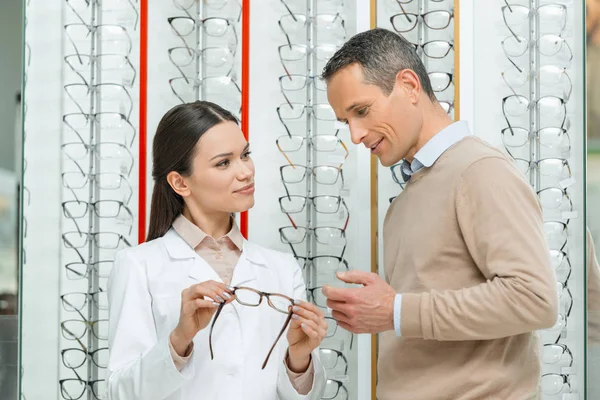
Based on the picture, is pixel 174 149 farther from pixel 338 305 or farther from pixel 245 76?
pixel 338 305

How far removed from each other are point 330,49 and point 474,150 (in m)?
0.95

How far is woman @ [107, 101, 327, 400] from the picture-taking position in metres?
1.88

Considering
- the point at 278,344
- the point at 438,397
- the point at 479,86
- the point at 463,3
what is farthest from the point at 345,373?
the point at 463,3

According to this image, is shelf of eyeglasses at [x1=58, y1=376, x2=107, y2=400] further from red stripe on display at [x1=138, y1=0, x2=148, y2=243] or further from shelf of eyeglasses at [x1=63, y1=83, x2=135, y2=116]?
shelf of eyeglasses at [x1=63, y1=83, x2=135, y2=116]

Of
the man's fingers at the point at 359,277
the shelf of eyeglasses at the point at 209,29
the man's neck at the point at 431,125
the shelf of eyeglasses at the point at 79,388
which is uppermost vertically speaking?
the shelf of eyeglasses at the point at 209,29

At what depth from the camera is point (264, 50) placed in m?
2.65

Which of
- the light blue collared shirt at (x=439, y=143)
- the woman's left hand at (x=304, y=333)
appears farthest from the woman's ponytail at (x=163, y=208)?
the light blue collared shirt at (x=439, y=143)

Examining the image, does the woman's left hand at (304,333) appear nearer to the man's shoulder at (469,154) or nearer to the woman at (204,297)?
the woman at (204,297)

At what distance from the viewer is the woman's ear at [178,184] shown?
2207 mm

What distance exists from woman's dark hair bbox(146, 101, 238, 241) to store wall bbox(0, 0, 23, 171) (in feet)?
3.13

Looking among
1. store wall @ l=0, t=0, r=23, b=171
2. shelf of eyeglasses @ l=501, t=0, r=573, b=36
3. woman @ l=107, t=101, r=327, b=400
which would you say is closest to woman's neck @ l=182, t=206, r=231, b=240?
woman @ l=107, t=101, r=327, b=400

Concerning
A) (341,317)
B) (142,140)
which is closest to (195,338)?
(341,317)

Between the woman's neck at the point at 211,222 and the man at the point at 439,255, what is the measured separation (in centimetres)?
53

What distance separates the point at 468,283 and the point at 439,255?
0.33 feet
